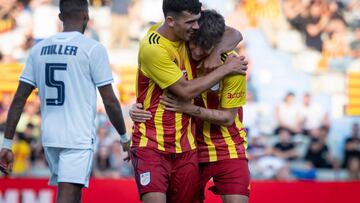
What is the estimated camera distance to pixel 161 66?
5918 millimetres

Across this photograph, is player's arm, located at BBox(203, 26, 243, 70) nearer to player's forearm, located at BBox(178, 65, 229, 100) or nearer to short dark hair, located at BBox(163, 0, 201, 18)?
player's forearm, located at BBox(178, 65, 229, 100)

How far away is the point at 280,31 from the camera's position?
45.4 ft

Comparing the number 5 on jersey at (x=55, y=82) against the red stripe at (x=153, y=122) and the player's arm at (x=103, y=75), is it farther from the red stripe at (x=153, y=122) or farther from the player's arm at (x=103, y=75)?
the red stripe at (x=153, y=122)

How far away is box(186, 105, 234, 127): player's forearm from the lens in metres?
6.08

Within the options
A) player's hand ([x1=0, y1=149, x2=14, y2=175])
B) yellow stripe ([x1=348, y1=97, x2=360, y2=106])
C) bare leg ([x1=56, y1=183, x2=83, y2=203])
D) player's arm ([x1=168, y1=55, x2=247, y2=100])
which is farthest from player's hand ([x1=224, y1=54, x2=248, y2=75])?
yellow stripe ([x1=348, y1=97, x2=360, y2=106])

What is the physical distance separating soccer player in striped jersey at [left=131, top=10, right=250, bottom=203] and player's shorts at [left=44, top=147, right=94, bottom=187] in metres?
0.51

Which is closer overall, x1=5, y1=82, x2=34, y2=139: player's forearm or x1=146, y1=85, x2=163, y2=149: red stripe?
x1=146, y1=85, x2=163, y2=149: red stripe

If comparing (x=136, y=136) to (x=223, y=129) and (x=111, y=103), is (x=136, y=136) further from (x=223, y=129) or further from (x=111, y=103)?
(x=223, y=129)

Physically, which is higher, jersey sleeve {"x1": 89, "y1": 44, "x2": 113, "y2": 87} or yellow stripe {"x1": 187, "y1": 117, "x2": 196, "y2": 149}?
jersey sleeve {"x1": 89, "y1": 44, "x2": 113, "y2": 87}

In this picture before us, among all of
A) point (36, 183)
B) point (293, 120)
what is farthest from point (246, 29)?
point (36, 183)

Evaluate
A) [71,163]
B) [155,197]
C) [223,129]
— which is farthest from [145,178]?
[223,129]

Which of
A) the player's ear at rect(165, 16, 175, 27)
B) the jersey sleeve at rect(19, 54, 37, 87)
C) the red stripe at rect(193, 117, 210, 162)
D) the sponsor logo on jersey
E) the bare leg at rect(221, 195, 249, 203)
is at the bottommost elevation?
the bare leg at rect(221, 195, 249, 203)

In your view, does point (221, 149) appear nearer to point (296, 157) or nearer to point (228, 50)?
point (228, 50)

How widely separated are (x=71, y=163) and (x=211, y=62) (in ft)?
4.11
